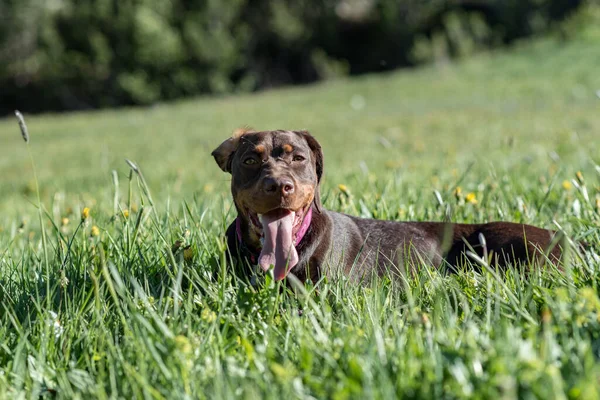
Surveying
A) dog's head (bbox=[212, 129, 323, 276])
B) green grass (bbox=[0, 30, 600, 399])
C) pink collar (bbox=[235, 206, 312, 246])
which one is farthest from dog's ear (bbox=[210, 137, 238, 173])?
pink collar (bbox=[235, 206, 312, 246])

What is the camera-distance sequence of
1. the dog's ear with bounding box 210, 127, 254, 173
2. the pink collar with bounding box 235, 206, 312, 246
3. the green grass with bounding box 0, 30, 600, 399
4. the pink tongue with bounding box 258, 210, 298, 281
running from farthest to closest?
the dog's ear with bounding box 210, 127, 254, 173 → the pink collar with bounding box 235, 206, 312, 246 → the pink tongue with bounding box 258, 210, 298, 281 → the green grass with bounding box 0, 30, 600, 399

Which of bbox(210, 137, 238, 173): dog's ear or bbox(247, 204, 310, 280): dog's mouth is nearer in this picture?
bbox(247, 204, 310, 280): dog's mouth

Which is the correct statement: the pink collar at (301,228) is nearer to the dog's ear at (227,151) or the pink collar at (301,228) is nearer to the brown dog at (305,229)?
the brown dog at (305,229)

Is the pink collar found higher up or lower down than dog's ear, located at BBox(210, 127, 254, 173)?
lower down

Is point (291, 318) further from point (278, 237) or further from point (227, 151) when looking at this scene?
point (227, 151)

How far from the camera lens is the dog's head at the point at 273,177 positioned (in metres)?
2.98

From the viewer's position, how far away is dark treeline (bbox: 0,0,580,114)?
3700cm

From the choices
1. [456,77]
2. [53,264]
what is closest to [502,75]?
[456,77]

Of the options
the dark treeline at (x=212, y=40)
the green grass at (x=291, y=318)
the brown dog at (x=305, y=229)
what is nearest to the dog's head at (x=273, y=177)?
the brown dog at (x=305, y=229)

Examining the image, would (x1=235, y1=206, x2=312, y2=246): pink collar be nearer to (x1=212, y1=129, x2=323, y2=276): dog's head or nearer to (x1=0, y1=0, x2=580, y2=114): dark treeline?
(x1=212, y1=129, x2=323, y2=276): dog's head

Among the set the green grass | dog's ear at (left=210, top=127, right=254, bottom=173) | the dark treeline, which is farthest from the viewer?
the dark treeline

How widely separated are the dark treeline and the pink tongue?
33069mm

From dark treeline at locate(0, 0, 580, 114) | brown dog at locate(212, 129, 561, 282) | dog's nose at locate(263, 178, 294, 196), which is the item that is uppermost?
dog's nose at locate(263, 178, 294, 196)

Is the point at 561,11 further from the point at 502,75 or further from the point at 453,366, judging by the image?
the point at 453,366
